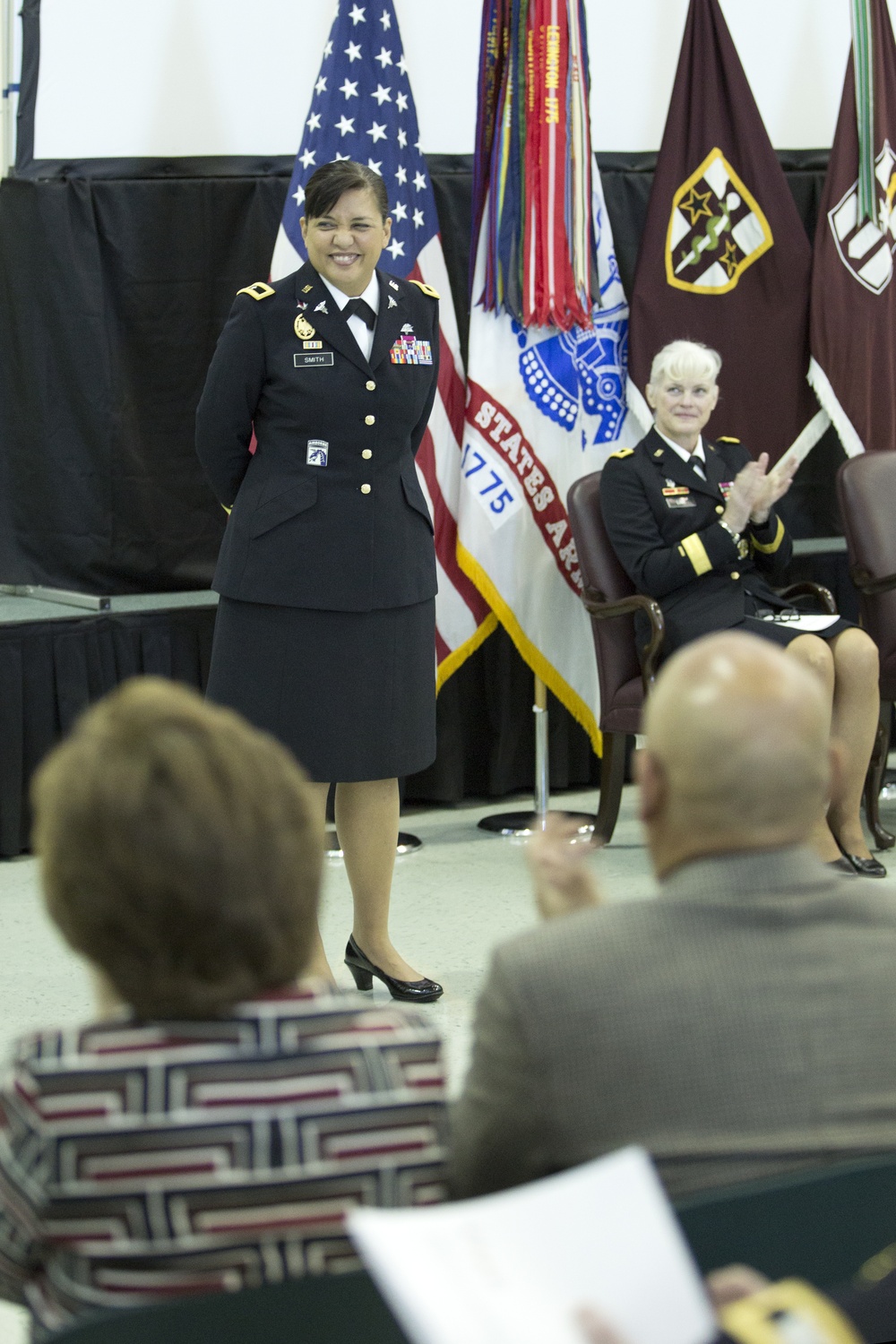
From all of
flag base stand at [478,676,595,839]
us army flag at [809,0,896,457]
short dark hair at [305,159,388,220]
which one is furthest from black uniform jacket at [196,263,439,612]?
us army flag at [809,0,896,457]

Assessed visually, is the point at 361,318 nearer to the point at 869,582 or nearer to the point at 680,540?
the point at 680,540

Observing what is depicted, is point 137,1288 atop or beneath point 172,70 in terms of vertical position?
beneath

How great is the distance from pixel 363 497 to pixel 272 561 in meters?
0.21

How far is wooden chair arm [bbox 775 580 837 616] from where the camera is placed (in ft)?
15.1

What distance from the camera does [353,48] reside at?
178 inches

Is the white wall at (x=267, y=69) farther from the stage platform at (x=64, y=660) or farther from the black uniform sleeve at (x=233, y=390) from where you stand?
the black uniform sleeve at (x=233, y=390)

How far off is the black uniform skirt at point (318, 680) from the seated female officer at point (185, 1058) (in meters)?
2.09

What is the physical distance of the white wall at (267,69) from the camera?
184 inches

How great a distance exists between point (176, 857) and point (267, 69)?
4.31m

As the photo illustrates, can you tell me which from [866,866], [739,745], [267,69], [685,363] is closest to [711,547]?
[685,363]

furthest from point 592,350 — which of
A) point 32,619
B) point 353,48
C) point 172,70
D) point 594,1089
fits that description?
point 594,1089

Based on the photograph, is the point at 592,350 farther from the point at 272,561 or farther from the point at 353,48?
the point at 272,561

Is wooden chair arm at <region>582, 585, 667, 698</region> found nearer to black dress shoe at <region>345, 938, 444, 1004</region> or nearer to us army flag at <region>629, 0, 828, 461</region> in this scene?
us army flag at <region>629, 0, 828, 461</region>

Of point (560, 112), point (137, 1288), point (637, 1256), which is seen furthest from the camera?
point (560, 112)
